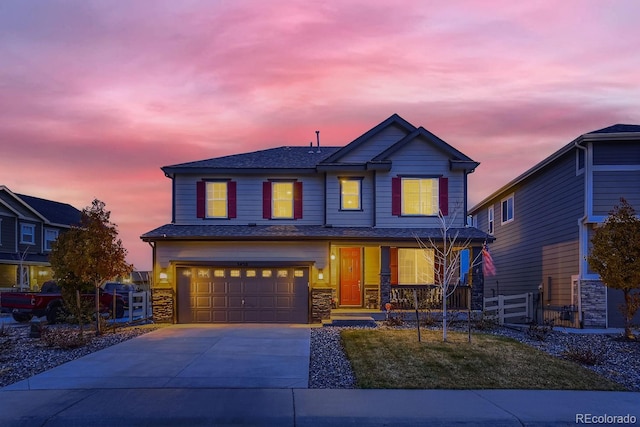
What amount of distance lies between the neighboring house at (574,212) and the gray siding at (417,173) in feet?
11.4

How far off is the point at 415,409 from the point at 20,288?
31.7m

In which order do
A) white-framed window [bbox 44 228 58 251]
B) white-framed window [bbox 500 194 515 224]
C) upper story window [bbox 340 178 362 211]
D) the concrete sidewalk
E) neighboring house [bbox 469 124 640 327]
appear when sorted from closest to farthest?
the concrete sidewalk < neighboring house [bbox 469 124 640 327] < upper story window [bbox 340 178 362 211] < white-framed window [bbox 500 194 515 224] < white-framed window [bbox 44 228 58 251]

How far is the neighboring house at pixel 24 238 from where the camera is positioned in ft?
120

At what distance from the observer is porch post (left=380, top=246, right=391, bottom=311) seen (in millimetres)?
22297

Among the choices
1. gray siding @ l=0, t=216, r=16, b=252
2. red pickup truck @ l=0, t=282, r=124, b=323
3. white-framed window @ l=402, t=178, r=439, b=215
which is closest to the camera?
red pickup truck @ l=0, t=282, r=124, b=323

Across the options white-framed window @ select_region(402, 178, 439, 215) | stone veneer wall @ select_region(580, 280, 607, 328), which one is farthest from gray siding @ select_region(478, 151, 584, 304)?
white-framed window @ select_region(402, 178, 439, 215)

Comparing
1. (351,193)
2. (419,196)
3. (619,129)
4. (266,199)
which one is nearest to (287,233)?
(266,199)

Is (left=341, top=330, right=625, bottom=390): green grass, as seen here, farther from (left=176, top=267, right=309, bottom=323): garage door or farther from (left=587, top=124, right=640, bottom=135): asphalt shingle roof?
(left=587, top=124, right=640, bottom=135): asphalt shingle roof

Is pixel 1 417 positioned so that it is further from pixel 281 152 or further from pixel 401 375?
pixel 281 152

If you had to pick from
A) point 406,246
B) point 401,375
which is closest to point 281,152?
point 406,246

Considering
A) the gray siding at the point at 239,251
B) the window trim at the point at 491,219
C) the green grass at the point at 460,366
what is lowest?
the green grass at the point at 460,366

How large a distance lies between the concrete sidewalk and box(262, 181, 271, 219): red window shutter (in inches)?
537

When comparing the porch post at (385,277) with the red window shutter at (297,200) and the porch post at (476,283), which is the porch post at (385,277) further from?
the red window shutter at (297,200)

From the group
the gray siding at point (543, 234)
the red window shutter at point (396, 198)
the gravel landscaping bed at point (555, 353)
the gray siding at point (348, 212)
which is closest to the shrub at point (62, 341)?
the gravel landscaping bed at point (555, 353)
